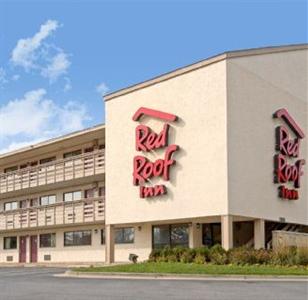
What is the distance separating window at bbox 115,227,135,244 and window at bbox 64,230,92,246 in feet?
9.15

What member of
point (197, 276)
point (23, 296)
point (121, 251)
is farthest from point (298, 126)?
point (23, 296)

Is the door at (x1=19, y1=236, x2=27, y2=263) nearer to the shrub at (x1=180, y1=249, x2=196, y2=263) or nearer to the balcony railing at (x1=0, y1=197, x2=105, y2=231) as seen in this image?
the balcony railing at (x1=0, y1=197, x2=105, y2=231)

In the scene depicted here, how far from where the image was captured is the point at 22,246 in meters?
43.3

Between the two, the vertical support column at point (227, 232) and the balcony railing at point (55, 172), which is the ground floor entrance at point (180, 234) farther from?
the balcony railing at point (55, 172)

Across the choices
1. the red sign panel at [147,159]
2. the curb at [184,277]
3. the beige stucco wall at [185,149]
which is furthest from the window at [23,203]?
the curb at [184,277]

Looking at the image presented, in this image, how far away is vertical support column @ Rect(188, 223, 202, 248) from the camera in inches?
1228

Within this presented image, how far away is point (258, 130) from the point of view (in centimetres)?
2897

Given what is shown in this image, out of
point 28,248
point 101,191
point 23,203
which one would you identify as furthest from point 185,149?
point 23,203

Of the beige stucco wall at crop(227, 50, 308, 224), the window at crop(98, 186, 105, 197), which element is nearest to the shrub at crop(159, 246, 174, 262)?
the beige stucco wall at crop(227, 50, 308, 224)

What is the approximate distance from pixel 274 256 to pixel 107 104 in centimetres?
1359

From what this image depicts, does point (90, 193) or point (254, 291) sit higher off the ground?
point (90, 193)

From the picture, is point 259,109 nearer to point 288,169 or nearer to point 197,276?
point 288,169

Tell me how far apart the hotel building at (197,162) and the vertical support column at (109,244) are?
0.05 meters

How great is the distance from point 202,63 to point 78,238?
1555 centimetres
